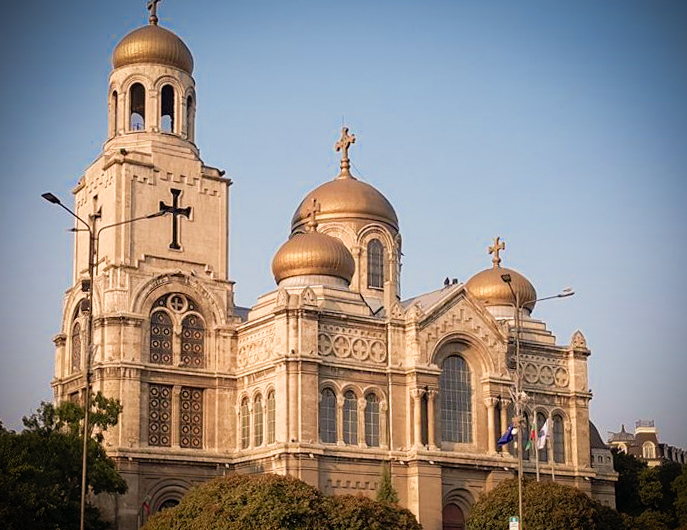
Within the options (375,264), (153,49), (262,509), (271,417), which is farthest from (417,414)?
(153,49)

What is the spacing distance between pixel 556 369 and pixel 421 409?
11.5m

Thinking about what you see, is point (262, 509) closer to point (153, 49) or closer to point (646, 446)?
point (153, 49)

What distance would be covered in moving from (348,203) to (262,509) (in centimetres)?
3236

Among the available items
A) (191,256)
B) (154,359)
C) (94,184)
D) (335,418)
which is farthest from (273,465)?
(94,184)

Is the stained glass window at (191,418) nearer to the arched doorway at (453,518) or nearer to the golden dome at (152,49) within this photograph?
the arched doorway at (453,518)

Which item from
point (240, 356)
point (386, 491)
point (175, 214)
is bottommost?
point (386, 491)

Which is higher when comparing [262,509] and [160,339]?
[160,339]

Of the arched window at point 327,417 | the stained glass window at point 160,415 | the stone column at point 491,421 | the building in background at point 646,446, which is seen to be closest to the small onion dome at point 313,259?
the arched window at point 327,417

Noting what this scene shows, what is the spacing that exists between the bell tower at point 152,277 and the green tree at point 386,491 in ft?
30.0

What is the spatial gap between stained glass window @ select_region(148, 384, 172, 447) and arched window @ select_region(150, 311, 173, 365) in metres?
1.40

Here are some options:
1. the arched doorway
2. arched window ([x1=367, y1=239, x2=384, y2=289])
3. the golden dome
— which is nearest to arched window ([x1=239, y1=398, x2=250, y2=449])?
the arched doorway

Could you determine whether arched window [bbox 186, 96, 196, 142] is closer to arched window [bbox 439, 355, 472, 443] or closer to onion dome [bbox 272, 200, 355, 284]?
onion dome [bbox 272, 200, 355, 284]

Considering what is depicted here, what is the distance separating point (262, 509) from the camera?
48.6 meters

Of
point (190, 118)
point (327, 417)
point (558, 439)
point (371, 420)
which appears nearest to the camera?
point (327, 417)
